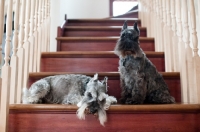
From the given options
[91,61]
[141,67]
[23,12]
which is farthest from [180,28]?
[23,12]

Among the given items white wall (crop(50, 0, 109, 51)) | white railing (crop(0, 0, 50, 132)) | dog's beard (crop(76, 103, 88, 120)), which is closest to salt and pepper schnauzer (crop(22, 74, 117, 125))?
dog's beard (crop(76, 103, 88, 120))

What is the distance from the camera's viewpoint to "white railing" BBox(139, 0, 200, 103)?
141 centimetres

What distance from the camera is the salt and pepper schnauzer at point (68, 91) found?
119 cm

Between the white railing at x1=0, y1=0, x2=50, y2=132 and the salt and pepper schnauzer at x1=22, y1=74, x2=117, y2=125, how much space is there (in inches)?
5.2

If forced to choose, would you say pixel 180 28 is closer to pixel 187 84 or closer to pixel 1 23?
pixel 187 84

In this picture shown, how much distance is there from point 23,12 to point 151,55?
3.36ft

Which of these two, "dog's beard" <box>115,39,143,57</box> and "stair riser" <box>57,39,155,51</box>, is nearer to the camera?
"dog's beard" <box>115,39,143,57</box>

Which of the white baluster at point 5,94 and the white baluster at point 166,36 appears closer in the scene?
the white baluster at point 5,94

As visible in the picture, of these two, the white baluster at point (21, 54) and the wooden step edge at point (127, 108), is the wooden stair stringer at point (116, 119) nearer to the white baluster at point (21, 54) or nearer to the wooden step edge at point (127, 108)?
the wooden step edge at point (127, 108)

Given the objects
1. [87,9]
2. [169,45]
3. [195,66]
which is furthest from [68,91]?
[87,9]

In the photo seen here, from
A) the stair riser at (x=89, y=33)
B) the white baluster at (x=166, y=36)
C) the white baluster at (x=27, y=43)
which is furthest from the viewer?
the stair riser at (x=89, y=33)

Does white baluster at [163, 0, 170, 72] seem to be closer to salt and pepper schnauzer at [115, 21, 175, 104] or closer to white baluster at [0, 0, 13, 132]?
salt and pepper schnauzer at [115, 21, 175, 104]

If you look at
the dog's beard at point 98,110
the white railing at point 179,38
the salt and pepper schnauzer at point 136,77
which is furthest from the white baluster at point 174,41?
the dog's beard at point 98,110

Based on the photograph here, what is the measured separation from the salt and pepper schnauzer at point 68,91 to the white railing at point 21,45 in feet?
0.44
